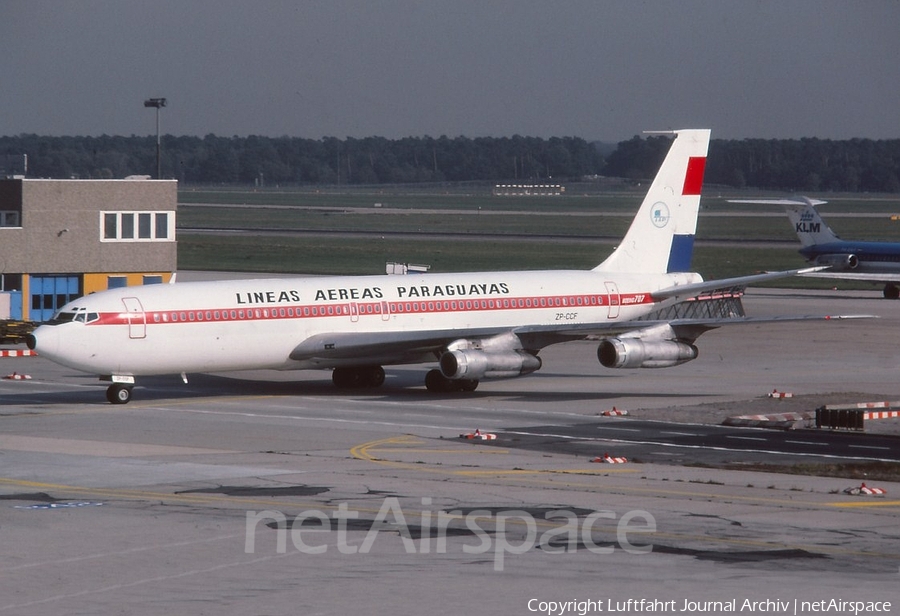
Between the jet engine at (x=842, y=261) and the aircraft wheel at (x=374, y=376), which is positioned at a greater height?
the jet engine at (x=842, y=261)

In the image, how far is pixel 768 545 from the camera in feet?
73.2

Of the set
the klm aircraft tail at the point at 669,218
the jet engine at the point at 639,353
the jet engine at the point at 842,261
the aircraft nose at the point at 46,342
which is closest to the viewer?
the aircraft nose at the point at 46,342

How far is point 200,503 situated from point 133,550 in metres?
4.45

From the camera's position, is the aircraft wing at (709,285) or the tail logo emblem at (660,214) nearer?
the aircraft wing at (709,285)

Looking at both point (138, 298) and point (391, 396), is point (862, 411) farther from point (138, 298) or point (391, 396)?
point (138, 298)

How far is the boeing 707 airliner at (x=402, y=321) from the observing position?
4300 centimetres

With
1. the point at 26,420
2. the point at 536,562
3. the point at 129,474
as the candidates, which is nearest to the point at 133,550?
the point at 536,562

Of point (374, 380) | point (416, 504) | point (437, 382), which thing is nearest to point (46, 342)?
point (374, 380)

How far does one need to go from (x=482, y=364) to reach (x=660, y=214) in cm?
1303

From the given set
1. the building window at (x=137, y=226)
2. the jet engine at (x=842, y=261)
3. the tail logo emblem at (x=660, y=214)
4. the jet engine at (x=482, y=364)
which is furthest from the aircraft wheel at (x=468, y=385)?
the jet engine at (x=842, y=261)

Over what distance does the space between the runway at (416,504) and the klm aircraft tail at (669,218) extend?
22.2 ft

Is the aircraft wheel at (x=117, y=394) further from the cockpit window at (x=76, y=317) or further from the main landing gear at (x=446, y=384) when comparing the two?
the main landing gear at (x=446, y=384)

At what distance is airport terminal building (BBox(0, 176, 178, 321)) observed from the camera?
222 ft

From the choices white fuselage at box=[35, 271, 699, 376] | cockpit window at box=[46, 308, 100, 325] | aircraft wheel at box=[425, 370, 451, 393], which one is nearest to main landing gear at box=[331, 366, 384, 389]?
white fuselage at box=[35, 271, 699, 376]
